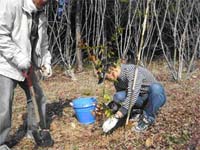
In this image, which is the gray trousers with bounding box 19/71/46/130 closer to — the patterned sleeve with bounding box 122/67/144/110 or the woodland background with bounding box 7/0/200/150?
the woodland background with bounding box 7/0/200/150

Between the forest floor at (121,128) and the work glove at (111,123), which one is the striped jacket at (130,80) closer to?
the work glove at (111,123)

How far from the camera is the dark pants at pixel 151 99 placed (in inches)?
181

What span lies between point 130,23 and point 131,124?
3243mm

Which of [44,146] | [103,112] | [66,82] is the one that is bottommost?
[66,82]

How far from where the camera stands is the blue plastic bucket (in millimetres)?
4961

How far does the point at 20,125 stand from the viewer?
17.7 ft

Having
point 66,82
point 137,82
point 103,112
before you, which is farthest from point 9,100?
point 66,82

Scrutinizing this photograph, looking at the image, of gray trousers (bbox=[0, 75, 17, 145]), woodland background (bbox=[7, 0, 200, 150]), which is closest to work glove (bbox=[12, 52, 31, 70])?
gray trousers (bbox=[0, 75, 17, 145])

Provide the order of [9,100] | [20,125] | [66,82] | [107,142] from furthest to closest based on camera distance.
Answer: [66,82], [20,125], [107,142], [9,100]

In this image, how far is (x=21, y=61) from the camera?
13.3 ft

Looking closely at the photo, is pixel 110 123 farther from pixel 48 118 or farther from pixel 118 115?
pixel 48 118

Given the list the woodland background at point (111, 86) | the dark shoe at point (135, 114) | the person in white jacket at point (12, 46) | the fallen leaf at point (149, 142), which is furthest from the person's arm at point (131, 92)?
the person in white jacket at point (12, 46)

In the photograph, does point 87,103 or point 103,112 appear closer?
point 103,112

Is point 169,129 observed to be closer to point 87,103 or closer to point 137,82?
point 137,82
